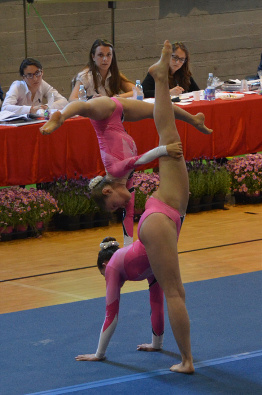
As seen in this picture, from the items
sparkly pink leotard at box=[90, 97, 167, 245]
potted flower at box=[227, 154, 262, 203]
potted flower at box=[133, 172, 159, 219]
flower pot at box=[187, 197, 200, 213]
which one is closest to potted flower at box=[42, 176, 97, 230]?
potted flower at box=[133, 172, 159, 219]

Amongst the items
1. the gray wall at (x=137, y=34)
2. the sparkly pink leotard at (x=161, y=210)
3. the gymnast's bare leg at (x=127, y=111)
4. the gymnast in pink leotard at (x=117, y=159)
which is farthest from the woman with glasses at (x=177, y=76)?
the sparkly pink leotard at (x=161, y=210)

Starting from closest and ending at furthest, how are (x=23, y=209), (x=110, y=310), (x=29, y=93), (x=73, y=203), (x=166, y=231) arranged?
(x=166, y=231)
(x=110, y=310)
(x=23, y=209)
(x=73, y=203)
(x=29, y=93)

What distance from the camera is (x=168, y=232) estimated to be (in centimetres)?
329

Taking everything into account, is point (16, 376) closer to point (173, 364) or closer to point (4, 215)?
point (173, 364)

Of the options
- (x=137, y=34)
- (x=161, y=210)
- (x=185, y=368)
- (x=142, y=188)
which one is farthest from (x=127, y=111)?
(x=137, y=34)

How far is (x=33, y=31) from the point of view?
28.8 feet

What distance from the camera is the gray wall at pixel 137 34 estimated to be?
8711 mm

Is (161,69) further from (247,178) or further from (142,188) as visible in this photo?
(247,178)

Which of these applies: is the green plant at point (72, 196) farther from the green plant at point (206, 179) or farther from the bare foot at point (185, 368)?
the bare foot at point (185, 368)

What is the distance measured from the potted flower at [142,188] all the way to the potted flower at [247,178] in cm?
86

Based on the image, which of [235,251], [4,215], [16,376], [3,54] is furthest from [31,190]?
[3,54]

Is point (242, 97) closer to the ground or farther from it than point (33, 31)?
closer to the ground

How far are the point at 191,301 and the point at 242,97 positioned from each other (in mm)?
2968

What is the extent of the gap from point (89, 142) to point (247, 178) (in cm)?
155
